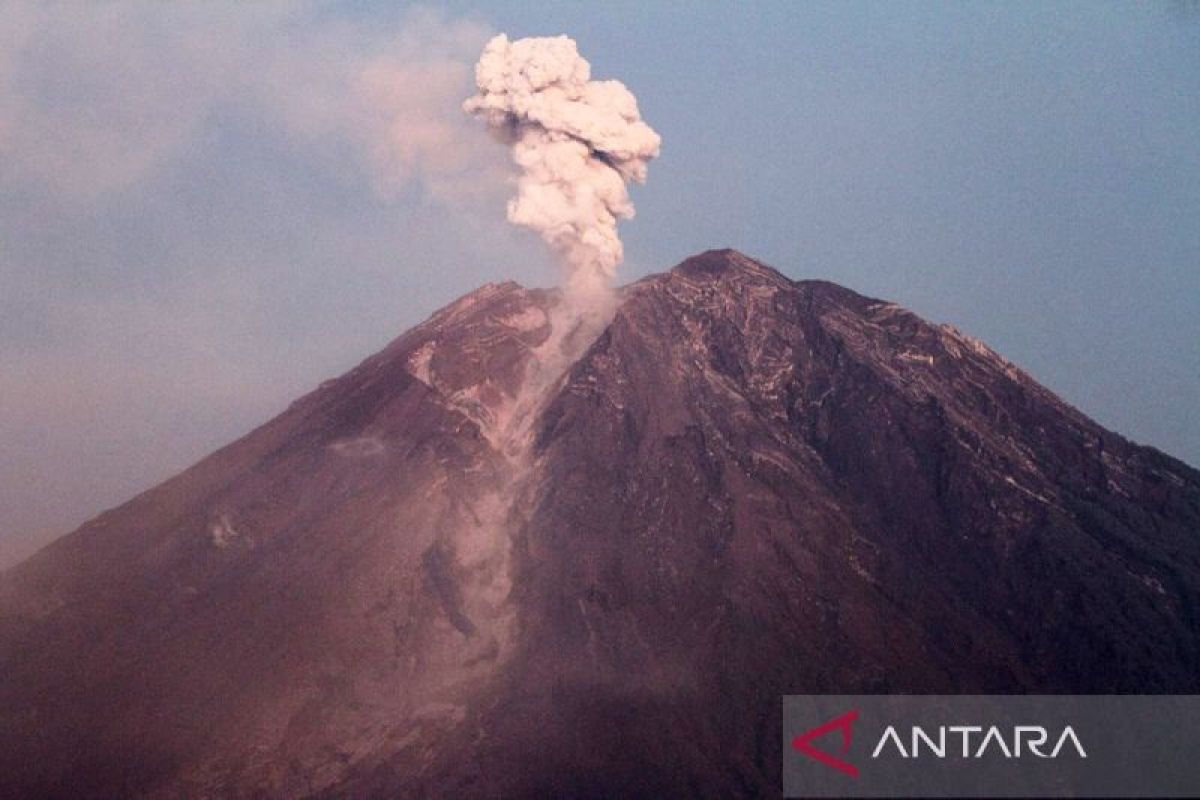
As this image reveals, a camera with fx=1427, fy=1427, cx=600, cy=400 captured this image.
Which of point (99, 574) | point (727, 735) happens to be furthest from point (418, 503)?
point (727, 735)

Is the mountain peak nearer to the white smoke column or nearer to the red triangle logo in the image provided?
the white smoke column

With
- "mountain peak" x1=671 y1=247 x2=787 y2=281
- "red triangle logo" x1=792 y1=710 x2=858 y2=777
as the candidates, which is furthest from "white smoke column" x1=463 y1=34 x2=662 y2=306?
"red triangle logo" x1=792 y1=710 x2=858 y2=777

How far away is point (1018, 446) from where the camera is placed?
196ft

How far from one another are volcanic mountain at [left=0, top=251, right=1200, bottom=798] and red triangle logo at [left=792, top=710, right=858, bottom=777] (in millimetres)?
1316

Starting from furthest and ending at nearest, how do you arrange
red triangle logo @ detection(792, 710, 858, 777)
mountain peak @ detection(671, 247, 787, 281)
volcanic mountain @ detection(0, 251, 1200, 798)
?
1. mountain peak @ detection(671, 247, 787, 281)
2. volcanic mountain @ detection(0, 251, 1200, 798)
3. red triangle logo @ detection(792, 710, 858, 777)

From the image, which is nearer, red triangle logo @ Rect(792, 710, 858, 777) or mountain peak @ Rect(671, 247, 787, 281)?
red triangle logo @ Rect(792, 710, 858, 777)

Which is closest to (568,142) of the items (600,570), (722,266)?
(722,266)

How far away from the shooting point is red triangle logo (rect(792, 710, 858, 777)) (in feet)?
130


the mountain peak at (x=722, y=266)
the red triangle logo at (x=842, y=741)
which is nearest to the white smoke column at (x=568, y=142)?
the mountain peak at (x=722, y=266)

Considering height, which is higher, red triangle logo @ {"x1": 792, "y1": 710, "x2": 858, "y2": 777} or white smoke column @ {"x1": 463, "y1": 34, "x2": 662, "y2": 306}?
white smoke column @ {"x1": 463, "y1": 34, "x2": 662, "y2": 306}

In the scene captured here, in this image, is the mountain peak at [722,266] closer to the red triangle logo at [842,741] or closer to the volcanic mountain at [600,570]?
the volcanic mountain at [600,570]

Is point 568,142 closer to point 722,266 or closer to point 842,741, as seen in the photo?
point 722,266

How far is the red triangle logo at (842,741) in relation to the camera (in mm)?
39750

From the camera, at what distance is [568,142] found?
69562mm
